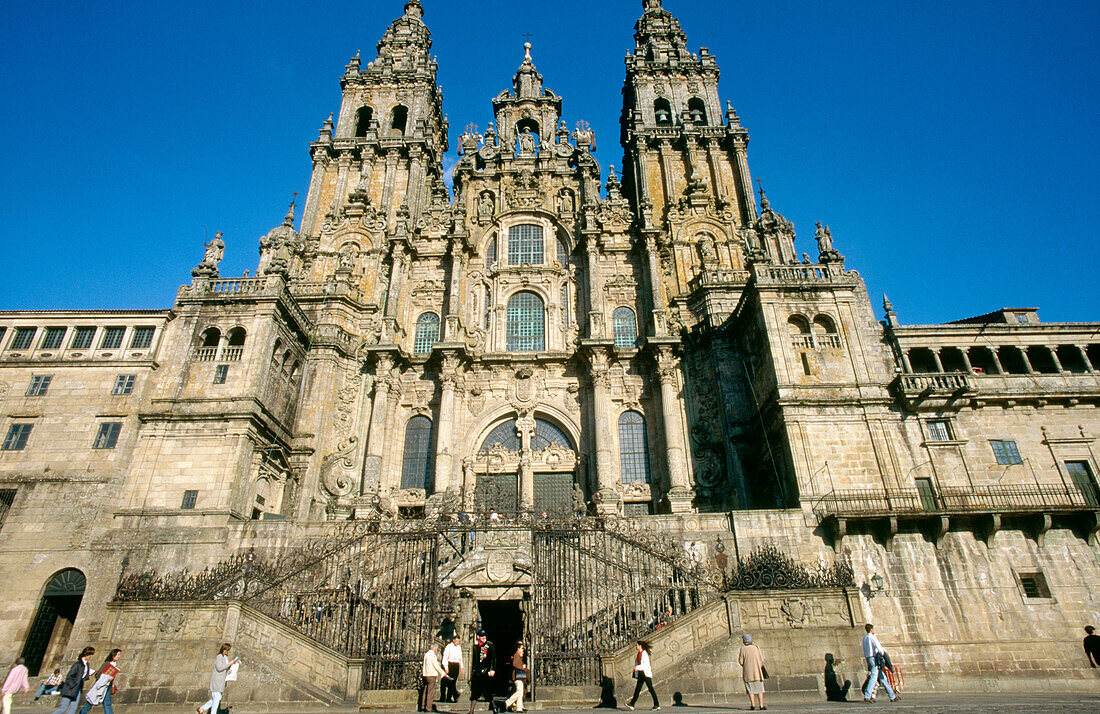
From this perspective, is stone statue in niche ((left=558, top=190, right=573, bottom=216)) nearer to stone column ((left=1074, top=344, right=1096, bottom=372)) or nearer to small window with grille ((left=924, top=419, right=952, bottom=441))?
small window with grille ((left=924, top=419, right=952, bottom=441))

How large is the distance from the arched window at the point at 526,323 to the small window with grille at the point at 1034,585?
19.5 metres

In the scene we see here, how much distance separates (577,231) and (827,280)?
12797mm

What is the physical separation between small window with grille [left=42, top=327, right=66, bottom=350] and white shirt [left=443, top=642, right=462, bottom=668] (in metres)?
20.5

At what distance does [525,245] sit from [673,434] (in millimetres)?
13043

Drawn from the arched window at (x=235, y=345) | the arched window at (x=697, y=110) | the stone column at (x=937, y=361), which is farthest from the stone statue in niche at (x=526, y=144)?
the stone column at (x=937, y=361)

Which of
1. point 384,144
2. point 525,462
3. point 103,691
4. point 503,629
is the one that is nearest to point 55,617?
point 103,691

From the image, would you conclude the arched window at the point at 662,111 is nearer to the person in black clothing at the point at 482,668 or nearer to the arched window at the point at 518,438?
the arched window at the point at 518,438

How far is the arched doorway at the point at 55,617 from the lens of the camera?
19203mm

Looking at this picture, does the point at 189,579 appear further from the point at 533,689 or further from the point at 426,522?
the point at 533,689

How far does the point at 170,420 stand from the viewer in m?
21.7

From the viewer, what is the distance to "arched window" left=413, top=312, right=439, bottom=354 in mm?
29797

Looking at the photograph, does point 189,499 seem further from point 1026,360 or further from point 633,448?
point 1026,360

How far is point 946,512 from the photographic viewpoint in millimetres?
18828

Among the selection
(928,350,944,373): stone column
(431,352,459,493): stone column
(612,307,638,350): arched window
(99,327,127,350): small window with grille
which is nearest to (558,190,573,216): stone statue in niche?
(612,307,638,350): arched window
